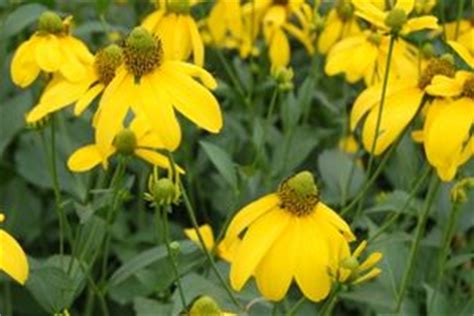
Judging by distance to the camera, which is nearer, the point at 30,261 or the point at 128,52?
the point at 128,52

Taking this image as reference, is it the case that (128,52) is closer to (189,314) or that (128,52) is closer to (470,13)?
(189,314)

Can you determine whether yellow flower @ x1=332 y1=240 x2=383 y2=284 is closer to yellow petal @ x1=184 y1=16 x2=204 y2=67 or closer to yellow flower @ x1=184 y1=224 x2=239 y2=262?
yellow flower @ x1=184 y1=224 x2=239 y2=262

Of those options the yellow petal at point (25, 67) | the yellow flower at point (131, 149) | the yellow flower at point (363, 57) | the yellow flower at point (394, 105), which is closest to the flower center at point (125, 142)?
the yellow flower at point (131, 149)

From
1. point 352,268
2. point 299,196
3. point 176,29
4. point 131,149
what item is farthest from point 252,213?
point 176,29

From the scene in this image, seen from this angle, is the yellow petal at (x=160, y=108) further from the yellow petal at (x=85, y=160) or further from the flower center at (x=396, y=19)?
the flower center at (x=396, y=19)

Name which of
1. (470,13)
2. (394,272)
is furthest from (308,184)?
(470,13)

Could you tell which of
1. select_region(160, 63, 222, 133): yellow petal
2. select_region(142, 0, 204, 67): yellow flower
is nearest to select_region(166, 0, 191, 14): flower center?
select_region(142, 0, 204, 67): yellow flower

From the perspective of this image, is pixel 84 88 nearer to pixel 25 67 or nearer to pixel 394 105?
pixel 25 67
